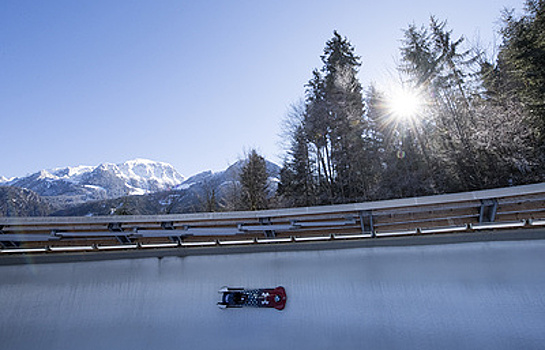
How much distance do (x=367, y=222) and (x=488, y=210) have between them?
5.86 feet

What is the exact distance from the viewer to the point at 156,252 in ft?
15.7

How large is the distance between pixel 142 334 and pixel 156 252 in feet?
4.20

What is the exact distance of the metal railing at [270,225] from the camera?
4.00 meters

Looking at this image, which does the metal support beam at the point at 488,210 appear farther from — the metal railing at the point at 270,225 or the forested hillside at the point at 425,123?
the forested hillside at the point at 425,123

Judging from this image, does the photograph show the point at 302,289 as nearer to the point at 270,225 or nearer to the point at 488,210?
the point at 270,225

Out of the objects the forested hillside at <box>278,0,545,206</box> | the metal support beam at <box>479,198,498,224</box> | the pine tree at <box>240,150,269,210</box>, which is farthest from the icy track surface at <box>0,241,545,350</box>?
the pine tree at <box>240,150,269,210</box>

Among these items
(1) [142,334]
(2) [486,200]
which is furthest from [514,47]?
(1) [142,334]

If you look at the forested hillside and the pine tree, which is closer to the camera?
the forested hillside

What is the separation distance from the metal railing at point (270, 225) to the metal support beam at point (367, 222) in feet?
0.05

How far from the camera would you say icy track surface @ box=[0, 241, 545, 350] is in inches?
131

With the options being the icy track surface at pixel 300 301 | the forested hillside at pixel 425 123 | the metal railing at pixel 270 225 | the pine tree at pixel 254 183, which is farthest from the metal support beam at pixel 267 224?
the pine tree at pixel 254 183

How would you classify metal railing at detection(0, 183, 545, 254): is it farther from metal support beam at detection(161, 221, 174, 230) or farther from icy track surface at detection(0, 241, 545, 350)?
icy track surface at detection(0, 241, 545, 350)


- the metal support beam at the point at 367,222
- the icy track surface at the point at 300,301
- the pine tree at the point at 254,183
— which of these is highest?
the pine tree at the point at 254,183

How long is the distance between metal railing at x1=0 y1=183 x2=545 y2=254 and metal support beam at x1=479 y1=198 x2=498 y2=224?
12 mm
